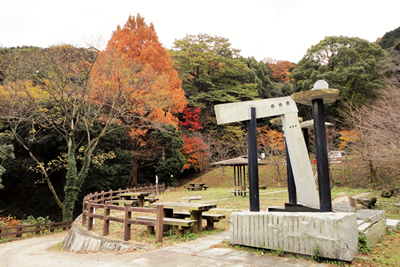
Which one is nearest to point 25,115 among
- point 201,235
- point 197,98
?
point 201,235

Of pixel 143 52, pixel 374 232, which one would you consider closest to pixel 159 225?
pixel 374 232

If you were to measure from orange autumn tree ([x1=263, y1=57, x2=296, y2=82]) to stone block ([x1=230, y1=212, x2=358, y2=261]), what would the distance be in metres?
40.1

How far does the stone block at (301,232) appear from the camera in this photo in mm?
3943

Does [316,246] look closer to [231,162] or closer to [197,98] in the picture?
[231,162]

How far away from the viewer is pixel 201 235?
6.27 meters

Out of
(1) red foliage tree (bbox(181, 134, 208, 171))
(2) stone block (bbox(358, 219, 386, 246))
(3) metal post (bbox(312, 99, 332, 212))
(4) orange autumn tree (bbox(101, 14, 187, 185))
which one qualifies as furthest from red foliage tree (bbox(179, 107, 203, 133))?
(3) metal post (bbox(312, 99, 332, 212))

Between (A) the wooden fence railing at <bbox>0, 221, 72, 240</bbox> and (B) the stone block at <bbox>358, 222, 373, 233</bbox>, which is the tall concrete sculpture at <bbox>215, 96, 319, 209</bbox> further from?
(A) the wooden fence railing at <bbox>0, 221, 72, 240</bbox>

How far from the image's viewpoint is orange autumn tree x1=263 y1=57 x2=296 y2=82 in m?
43.1

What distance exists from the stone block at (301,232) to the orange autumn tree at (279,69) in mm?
40083

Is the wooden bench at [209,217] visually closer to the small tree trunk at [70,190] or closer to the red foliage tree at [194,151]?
the small tree trunk at [70,190]

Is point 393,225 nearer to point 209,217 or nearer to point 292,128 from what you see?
point 292,128

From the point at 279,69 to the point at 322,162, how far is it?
43.7 metres

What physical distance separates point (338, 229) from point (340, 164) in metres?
21.2

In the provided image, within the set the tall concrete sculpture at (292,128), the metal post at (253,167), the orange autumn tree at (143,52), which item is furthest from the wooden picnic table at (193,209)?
the orange autumn tree at (143,52)
